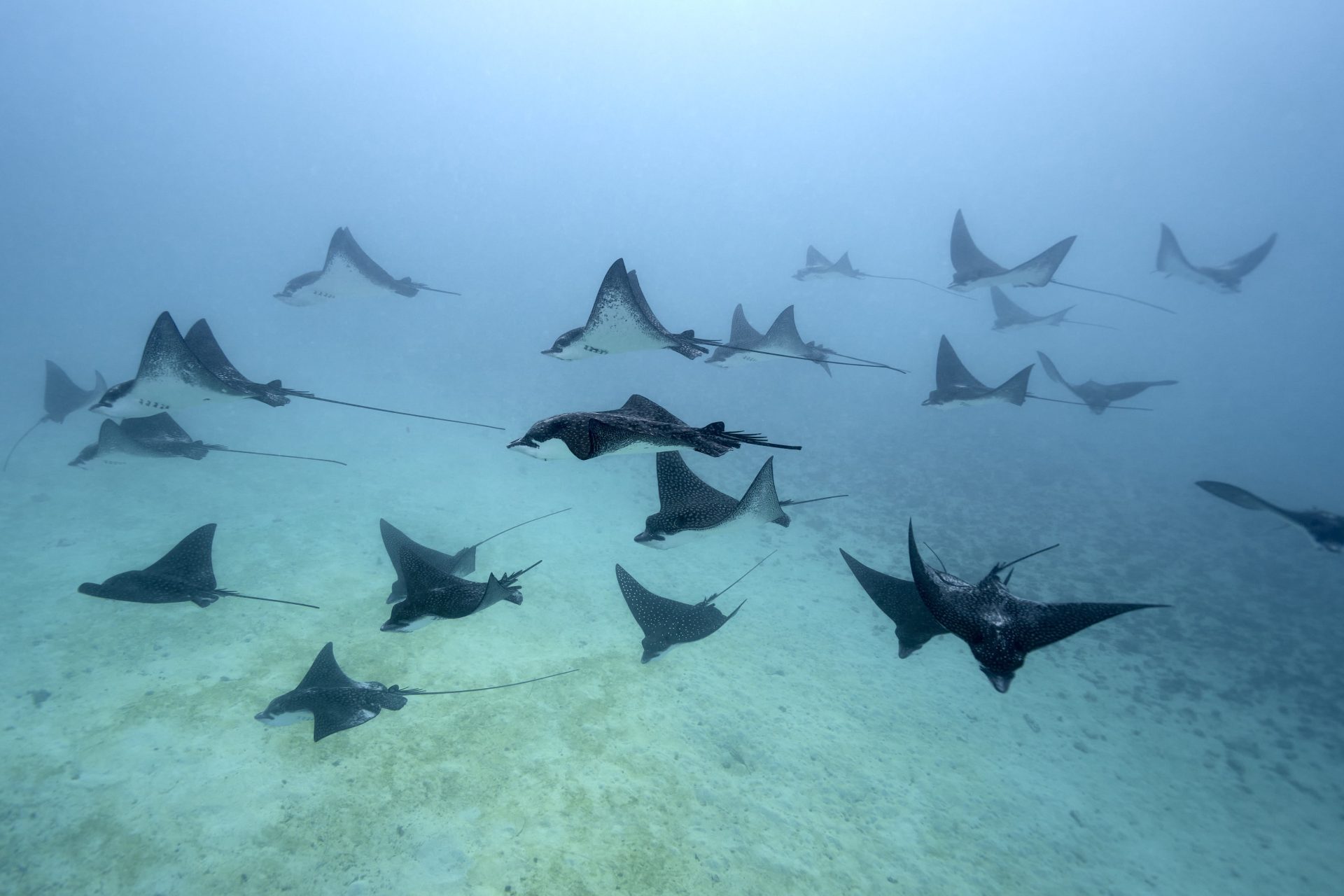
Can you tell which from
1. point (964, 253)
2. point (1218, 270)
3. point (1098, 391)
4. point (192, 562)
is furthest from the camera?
point (1218, 270)

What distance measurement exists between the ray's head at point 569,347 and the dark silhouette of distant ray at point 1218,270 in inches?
628

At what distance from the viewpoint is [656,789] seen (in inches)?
167

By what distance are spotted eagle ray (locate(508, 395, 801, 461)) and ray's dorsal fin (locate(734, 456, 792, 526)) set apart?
3.34 feet

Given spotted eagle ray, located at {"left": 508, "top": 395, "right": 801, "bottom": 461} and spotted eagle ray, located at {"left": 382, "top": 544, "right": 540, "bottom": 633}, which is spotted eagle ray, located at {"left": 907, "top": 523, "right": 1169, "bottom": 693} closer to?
spotted eagle ray, located at {"left": 508, "top": 395, "right": 801, "bottom": 461}

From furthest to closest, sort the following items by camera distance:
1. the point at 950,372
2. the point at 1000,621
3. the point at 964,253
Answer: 1. the point at 964,253
2. the point at 950,372
3. the point at 1000,621

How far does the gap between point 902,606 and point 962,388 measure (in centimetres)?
415

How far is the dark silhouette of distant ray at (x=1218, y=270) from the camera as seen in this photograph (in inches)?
513

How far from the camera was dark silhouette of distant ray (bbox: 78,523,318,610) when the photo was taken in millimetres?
4434

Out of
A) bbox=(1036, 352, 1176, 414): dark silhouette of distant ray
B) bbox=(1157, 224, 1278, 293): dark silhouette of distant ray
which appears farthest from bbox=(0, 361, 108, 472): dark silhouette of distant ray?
bbox=(1157, 224, 1278, 293): dark silhouette of distant ray

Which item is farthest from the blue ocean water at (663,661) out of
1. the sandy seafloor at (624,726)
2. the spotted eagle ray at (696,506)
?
the spotted eagle ray at (696,506)

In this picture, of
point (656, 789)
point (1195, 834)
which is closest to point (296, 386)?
point (656, 789)

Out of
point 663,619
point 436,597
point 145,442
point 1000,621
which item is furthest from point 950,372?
point 145,442

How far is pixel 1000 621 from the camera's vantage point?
3.21 meters

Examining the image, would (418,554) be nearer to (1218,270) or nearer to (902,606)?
(902,606)
